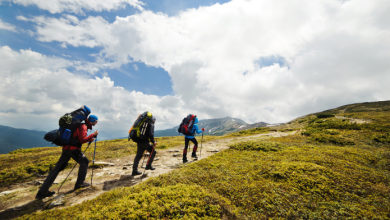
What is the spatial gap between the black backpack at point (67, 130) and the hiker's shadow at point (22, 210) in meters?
2.65

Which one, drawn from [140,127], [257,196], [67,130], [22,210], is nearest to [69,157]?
[67,130]

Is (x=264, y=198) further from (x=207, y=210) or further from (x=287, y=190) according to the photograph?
(x=207, y=210)

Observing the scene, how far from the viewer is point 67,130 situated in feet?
24.3

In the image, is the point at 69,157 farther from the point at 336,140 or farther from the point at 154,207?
the point at 336,140

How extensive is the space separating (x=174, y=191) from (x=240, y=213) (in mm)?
2575

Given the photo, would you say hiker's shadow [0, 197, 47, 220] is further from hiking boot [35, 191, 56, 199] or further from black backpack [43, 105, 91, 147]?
black backpack [43, 105, 91, 147]

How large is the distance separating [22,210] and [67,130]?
11.5 feet

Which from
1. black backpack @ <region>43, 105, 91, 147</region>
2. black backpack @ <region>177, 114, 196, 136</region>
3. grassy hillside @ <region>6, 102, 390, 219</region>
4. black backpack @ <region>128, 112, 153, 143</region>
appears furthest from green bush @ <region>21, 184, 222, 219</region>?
black backpack @ <region>177, 114, 196, 136</region>

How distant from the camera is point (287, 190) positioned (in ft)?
20.2

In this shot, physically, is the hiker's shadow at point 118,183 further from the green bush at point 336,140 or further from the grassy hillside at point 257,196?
A: the green bush at point 336,140

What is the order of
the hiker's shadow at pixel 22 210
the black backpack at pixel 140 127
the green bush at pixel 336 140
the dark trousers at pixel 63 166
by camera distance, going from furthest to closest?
the green bush at pixel 336 140
the black backpack at pixel 140 127
the dark trousers at pixel 63 166
the hiker's shadow at pixel 22 210

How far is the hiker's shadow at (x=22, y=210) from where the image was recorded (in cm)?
587

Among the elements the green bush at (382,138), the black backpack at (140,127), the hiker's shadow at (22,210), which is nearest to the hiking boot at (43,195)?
the hiker's shadow at (22,210)

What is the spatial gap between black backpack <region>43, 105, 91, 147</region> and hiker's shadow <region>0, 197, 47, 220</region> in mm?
2646
